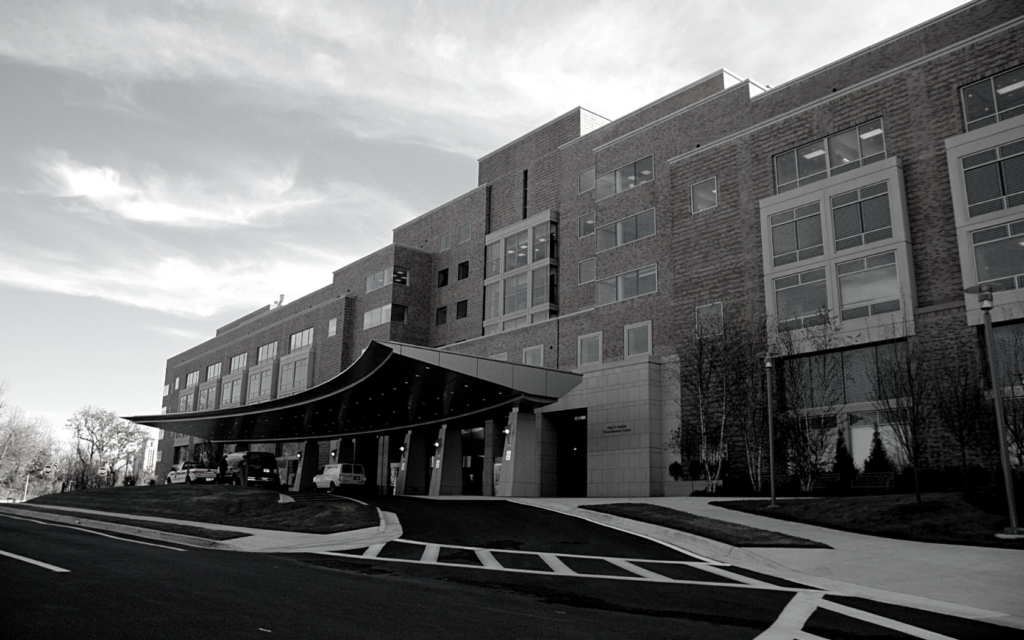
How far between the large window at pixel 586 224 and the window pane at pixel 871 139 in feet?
60.3

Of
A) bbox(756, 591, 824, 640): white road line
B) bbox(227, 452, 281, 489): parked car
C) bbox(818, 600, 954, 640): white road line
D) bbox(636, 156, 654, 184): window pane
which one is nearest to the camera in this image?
bbox(756, 591, 824, 640): white road line

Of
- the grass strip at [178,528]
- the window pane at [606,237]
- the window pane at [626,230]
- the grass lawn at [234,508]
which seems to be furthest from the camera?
the window pane at [606,237]

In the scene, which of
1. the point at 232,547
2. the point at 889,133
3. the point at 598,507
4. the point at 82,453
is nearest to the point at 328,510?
the point at 232,547

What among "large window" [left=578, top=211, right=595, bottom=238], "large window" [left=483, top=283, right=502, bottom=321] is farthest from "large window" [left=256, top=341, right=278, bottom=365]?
"large window" [left=578, top=211, right=595, bottom=238]

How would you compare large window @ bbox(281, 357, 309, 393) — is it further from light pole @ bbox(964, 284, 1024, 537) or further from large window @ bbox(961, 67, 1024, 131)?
light pole @ bbox(964, 284, 1024, 537)

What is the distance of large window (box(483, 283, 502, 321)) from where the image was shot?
5666 cm

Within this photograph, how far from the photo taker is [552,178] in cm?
5422

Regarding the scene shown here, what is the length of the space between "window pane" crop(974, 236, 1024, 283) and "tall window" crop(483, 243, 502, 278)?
3318 centimetres

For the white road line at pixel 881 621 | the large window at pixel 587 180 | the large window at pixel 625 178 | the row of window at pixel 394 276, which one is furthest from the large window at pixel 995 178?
the row of window at pixel 394 276

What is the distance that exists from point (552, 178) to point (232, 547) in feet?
130

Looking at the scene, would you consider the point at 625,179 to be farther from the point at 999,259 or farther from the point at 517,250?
the point at 999,259

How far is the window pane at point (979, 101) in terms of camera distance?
30281mm

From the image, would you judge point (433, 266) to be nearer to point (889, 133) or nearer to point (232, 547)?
point (889, 133)

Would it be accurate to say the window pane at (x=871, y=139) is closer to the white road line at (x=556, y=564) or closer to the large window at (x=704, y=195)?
the large window at (x=704, y=195)
